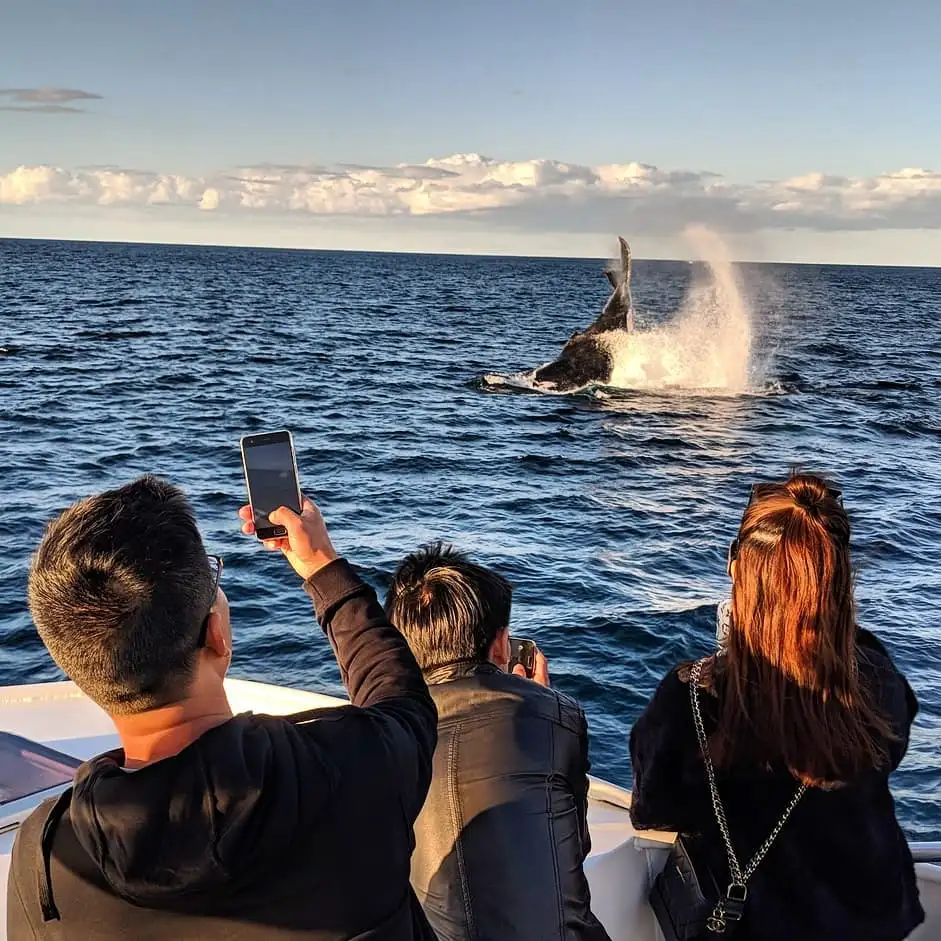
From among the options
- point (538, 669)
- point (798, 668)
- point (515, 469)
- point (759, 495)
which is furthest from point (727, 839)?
point (515, 469)

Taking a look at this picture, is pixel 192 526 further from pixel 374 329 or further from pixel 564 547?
pixel 374 329

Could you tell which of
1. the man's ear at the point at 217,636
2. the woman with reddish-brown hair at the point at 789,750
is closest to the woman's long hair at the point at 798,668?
the woman with reddish-brown hair at the point at 789,750

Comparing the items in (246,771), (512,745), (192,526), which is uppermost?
(192,526)

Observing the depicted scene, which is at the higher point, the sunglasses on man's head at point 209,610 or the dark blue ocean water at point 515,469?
the sunglasses on man's head at point 209,610

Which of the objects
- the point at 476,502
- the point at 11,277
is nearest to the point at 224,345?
the point at 476,502

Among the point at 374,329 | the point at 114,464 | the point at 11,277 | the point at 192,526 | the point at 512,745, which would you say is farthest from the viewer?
the point at 11,277

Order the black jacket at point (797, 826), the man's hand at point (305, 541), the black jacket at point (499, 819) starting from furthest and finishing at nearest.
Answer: the black jacket at point (797, 826) < the black jacket at point (499, 819) < the man's hand at point (305, 541)

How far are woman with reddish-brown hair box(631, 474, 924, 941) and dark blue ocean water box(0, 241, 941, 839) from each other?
355cm

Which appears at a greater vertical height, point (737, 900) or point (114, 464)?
point (737, 900)

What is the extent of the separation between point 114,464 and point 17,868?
17359 millimetres

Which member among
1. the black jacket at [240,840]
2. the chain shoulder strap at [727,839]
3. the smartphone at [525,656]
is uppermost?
the black jacket at [240,840]

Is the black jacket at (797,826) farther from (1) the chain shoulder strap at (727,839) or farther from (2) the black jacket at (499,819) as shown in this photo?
(2) the black jacket at (499,819)

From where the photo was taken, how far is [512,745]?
2754 mm

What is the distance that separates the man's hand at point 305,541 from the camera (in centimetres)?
246
